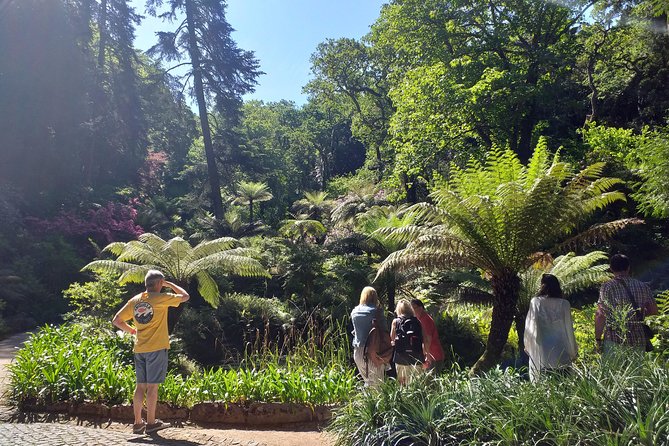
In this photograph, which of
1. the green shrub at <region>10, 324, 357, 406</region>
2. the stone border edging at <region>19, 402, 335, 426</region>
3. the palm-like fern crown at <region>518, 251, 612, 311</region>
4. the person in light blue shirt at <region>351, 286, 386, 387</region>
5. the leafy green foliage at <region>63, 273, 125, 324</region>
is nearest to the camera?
the person in light blue shirt at <region>351, 286, 386, 387</region>

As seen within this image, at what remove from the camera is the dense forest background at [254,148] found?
14000 mm

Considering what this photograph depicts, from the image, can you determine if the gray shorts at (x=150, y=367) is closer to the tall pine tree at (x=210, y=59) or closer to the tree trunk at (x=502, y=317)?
the tree trunk at (x=502, y=317)

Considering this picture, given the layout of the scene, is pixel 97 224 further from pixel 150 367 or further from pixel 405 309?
pixel 405 309

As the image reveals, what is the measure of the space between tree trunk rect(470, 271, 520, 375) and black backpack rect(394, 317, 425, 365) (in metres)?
2.55

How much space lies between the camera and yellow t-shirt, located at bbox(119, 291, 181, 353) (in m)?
4.74

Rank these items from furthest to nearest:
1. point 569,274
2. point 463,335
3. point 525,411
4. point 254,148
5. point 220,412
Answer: point 254,148 < point 463,335 < point 569,274 < point 220,412 < point 525,411

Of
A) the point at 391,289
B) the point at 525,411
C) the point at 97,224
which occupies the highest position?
the point at 97,224

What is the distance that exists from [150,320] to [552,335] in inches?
136

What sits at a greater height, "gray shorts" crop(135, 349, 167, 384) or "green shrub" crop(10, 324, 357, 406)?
"gray shorts" crop(135, 349, 167, 384)

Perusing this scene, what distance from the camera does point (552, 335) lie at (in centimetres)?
436

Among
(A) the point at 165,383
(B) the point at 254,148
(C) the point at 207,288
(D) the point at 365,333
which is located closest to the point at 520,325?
(D) the point at 365,333

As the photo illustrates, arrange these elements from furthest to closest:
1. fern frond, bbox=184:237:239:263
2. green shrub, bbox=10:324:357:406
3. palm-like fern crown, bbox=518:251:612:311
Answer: fern frond, bbox=184:237:239:263 → palm-like fern crown, bbox=518:251:612:311 → green shrub, bbox=10:324:357:406

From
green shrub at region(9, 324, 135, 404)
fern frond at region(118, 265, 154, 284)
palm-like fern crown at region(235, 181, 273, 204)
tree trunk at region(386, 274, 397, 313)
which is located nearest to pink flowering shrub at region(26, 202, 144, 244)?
palm-like fern crown at region(235, 181, 273, 204)

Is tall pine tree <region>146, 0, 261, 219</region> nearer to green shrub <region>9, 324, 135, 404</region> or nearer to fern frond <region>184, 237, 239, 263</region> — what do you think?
fern frond <region>184, 237, 239, 263</region>
